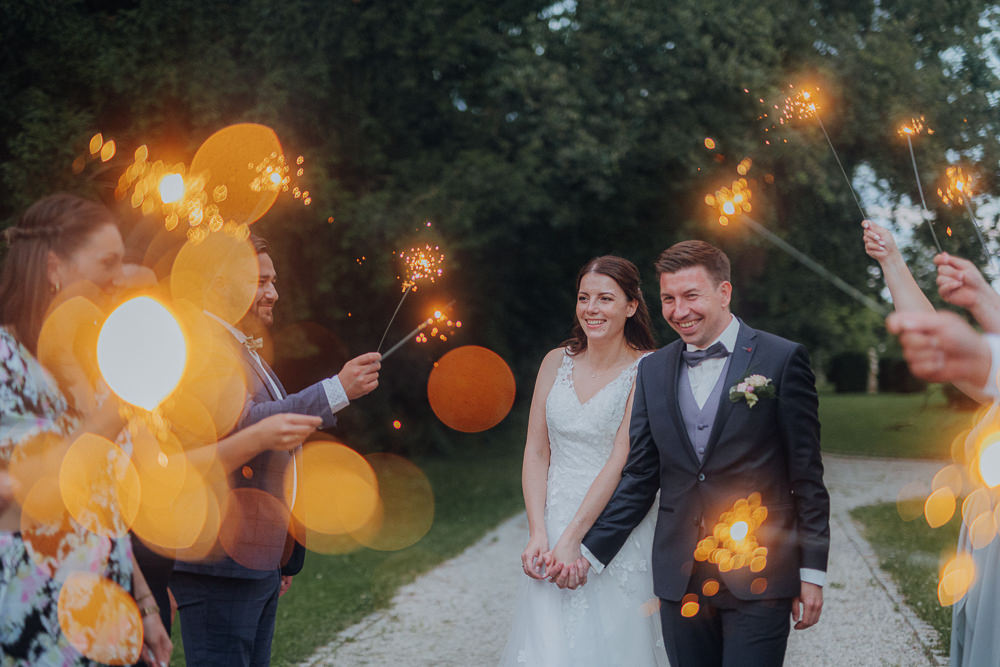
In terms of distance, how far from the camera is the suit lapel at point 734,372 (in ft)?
10.9

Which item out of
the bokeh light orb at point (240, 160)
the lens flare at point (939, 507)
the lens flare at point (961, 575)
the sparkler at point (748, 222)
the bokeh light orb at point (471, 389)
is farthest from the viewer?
the bokeh light orb at point (471, 389)

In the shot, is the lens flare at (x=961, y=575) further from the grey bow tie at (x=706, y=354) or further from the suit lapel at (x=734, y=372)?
the grey bow tie at (x=706, y=354)

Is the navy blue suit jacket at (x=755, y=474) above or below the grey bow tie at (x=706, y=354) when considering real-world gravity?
below

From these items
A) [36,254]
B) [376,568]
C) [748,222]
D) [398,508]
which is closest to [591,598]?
[36,254]

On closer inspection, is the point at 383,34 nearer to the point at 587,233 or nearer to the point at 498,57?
the point at 498,57

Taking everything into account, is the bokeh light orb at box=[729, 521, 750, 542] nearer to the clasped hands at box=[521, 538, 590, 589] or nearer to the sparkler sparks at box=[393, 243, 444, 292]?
the clasped hands at box=[521, 538, 590, 589]

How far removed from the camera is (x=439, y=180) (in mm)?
17266

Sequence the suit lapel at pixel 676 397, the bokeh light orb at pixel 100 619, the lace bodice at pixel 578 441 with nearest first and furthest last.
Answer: the bokeh light orb at pixel 100 619
the suit lapel at pixel 676 397
the lace bodice at pixel 578 441

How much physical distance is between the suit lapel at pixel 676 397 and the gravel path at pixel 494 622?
389 cm

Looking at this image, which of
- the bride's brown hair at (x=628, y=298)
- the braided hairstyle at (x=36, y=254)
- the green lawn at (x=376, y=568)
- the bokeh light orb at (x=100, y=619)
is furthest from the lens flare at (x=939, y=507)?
the braided hairstyle at (x=36, y=254)

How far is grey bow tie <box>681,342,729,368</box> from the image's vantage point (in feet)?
11.5

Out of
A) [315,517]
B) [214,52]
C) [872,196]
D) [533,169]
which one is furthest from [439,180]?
[872,196]

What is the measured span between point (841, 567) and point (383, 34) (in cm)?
1147

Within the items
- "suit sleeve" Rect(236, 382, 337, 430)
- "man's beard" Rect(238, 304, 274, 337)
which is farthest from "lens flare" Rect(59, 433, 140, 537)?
"man's beard" Rect(238, 304, 274, 337)
